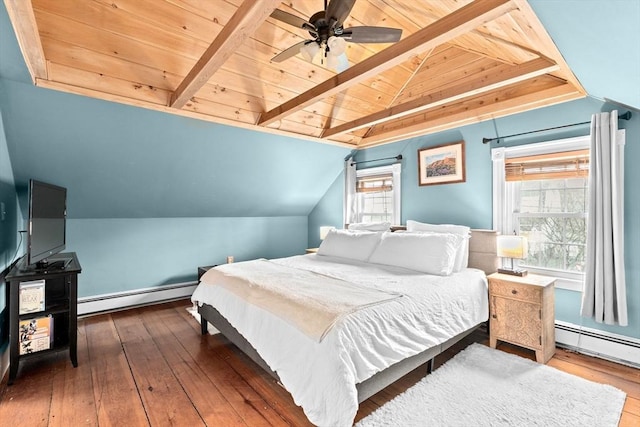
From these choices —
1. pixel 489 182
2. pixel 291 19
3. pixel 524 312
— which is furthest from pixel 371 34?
pixel 524 312

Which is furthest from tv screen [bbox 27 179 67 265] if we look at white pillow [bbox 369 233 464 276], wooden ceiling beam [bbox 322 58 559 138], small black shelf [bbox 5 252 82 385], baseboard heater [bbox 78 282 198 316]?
wooden ceiling beam [bbox 322 58 559 138]

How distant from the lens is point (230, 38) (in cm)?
182

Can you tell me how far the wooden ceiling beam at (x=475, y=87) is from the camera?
93.4 inches

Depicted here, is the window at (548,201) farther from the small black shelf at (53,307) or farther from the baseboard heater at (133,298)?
the baseboard heater at (133,298)

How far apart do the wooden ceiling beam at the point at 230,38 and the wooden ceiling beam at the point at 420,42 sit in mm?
958

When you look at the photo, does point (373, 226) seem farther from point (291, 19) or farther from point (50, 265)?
point (50, 265)

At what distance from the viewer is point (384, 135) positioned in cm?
421

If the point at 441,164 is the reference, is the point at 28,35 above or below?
above

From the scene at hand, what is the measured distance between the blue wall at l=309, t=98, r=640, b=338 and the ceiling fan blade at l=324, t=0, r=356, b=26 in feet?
7.44

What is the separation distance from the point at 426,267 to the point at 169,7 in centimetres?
295

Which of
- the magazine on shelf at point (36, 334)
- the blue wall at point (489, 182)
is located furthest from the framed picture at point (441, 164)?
the magazine on shelf at point (36, 334)

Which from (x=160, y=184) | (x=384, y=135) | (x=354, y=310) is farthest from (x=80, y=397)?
(x=384, y=135)

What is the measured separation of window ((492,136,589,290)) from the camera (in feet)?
9.11

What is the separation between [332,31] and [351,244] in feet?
7.49
